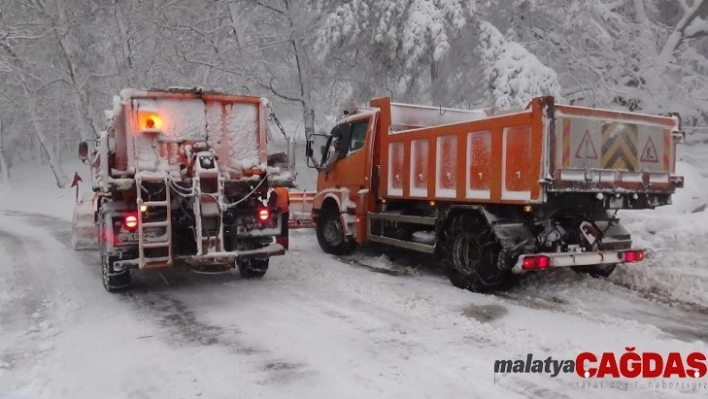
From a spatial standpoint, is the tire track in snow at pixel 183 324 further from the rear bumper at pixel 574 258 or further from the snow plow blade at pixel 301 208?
the snow plow blade at pixel 301 208

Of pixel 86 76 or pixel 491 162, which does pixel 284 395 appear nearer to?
pixel 491 162

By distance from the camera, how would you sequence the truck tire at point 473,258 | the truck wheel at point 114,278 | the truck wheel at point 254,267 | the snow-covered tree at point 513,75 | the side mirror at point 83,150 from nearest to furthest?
the truck wheel at point 114,278 → the truck tire at point 473,258 → the truck wheel at point 254,267 → the side mirror at point 83,150 → the snow-covered tree at point 513,75

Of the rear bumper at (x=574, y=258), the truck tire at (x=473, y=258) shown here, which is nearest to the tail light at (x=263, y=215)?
the truck tire at (x=473, y=258)

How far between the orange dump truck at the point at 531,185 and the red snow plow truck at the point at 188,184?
2.11 meters

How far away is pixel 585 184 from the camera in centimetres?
659

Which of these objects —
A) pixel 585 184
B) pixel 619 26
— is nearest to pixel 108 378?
pixel 585 184

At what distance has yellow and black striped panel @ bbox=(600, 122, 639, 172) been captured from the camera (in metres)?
6.78

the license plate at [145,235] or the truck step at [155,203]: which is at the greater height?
the truck step at [155,203]

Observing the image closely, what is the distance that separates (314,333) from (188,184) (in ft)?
8.90

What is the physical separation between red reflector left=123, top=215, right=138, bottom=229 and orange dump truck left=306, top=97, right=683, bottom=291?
4.00m

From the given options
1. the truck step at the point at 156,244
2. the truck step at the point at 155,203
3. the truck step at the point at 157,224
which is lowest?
the truck step at the point at 156,244

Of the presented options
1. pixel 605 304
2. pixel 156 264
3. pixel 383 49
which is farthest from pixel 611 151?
pixel 383 49

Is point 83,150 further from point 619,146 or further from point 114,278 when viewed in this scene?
point 619,146

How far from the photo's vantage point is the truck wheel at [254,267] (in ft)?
27.0
